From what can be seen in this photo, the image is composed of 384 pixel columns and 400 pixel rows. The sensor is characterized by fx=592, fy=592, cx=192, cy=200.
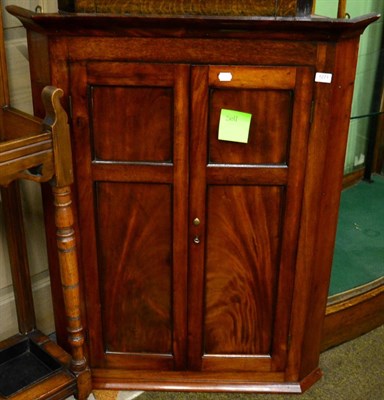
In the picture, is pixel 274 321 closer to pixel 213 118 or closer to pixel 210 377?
pixel 210 377

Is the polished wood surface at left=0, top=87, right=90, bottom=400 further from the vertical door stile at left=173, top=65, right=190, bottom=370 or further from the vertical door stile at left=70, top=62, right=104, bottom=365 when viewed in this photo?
the vertical door stile at left=173, top=65, right=190, bottom=370

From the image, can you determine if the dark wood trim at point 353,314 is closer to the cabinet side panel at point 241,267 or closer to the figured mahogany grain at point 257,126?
the cabinet side panel at point 241,267

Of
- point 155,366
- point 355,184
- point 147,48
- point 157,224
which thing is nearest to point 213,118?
point 147,48

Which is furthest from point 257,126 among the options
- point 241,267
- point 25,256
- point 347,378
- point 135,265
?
point 347,378

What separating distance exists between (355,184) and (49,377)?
1734mm

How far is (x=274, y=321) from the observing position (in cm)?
216

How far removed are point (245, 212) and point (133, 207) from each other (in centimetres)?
37

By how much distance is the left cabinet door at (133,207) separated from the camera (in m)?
1.81

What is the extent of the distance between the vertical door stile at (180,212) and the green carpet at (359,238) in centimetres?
72

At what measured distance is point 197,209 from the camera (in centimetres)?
196

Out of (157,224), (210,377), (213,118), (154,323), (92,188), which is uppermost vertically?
(213,118)

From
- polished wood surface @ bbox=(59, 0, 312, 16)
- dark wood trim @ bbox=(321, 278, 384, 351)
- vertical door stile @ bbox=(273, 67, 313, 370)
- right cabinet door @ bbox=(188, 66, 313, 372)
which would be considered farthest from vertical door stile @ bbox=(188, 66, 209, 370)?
dark wood trim @ bbox=(321, 278, 384, 351)

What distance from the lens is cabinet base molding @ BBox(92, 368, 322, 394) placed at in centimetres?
226

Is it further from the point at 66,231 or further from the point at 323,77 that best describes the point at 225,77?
the point at 66,231
